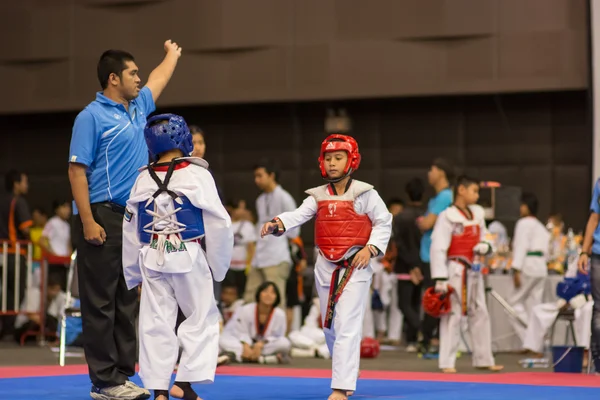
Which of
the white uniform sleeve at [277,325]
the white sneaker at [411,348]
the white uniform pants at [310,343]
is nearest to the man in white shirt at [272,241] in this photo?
the white uniform pants at [310,343]

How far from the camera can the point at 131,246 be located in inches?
183

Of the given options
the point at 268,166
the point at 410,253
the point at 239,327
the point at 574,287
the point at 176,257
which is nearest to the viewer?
the point at 176,257

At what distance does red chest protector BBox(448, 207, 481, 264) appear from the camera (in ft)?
26.2

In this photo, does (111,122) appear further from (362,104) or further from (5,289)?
(362,104)

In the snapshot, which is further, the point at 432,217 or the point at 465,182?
the point at 432,217

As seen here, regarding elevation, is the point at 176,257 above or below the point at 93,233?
below

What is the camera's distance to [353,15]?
14.2 m

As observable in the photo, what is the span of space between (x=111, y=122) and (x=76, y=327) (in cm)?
450

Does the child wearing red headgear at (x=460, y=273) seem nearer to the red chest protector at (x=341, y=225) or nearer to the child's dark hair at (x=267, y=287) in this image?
the child's dark hair at (x=267, y=287)

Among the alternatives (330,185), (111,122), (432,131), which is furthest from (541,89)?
(111,122)

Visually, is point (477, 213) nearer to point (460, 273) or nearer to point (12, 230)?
point (460, 273)

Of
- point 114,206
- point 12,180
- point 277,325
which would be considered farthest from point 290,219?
point 12,180

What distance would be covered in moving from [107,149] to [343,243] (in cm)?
134

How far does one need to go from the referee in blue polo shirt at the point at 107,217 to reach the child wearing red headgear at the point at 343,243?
77cm
